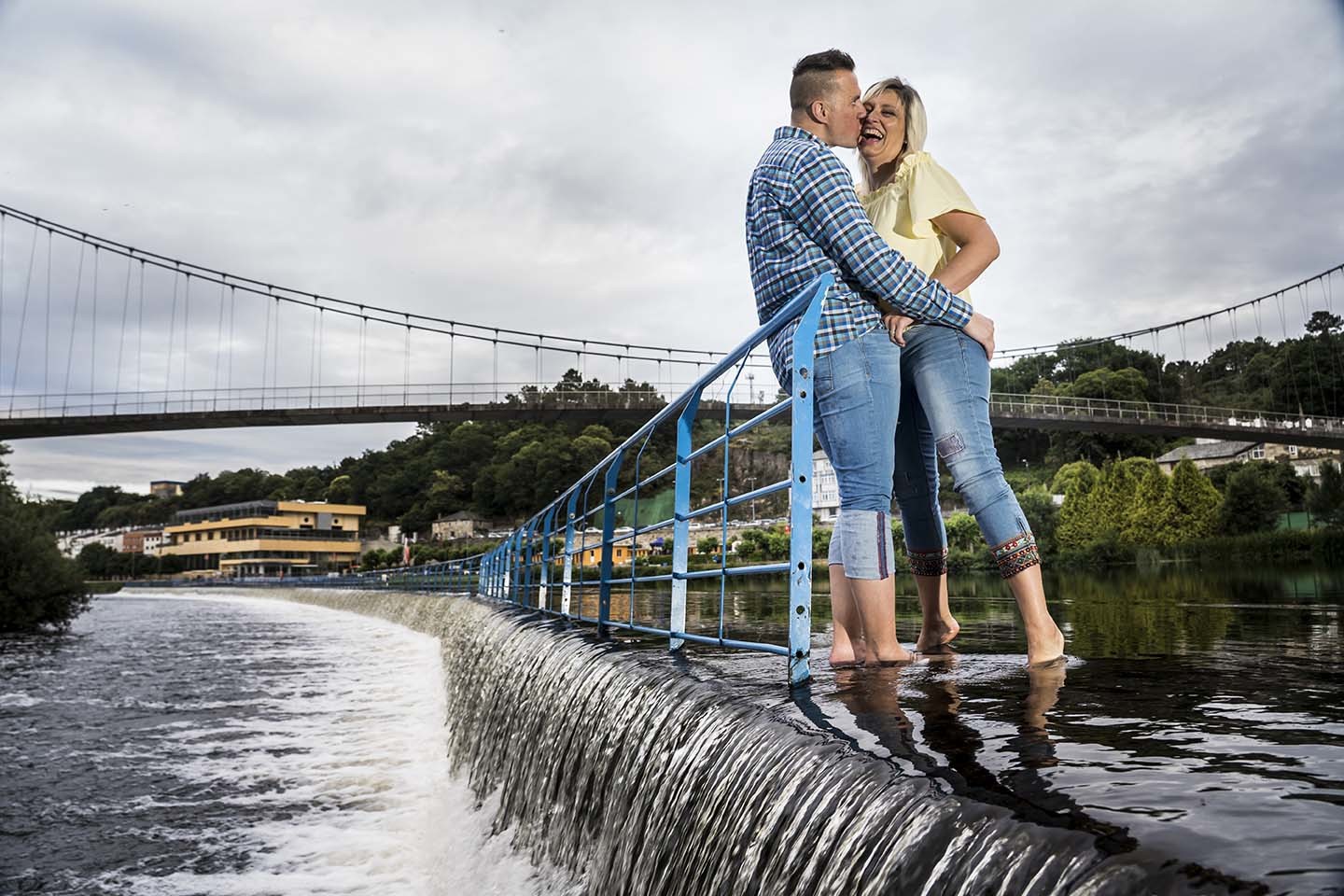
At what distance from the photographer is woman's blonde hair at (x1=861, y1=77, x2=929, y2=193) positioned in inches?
105

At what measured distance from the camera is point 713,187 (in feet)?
225

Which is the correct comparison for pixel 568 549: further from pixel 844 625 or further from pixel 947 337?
pixel 947 337

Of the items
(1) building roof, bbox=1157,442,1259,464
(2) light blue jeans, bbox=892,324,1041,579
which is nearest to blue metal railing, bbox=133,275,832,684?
(2) light blue jeans, bbox=892,324,1041,579

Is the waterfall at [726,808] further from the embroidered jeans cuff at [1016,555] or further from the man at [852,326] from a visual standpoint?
the embroidered jeans cuff at [1016,555]

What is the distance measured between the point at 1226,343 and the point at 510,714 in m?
56.4

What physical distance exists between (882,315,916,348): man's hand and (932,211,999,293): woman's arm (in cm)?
16

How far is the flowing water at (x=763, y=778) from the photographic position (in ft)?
3.11

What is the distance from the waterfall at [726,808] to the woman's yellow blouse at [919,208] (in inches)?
51.5

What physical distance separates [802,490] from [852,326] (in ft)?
1.45

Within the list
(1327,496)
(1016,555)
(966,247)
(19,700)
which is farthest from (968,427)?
(1327,496)

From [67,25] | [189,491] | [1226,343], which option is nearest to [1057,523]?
[1226,343]

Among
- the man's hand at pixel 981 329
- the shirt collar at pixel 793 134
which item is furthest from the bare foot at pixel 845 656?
the shirt collar at pixel 793 134

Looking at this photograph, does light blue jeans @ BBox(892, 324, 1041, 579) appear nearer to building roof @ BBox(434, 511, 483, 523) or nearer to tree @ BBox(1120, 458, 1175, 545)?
tree @ BBox(1120, 458, 1175, 545)

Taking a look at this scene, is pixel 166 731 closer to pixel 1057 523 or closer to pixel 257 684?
pixel 257 684
